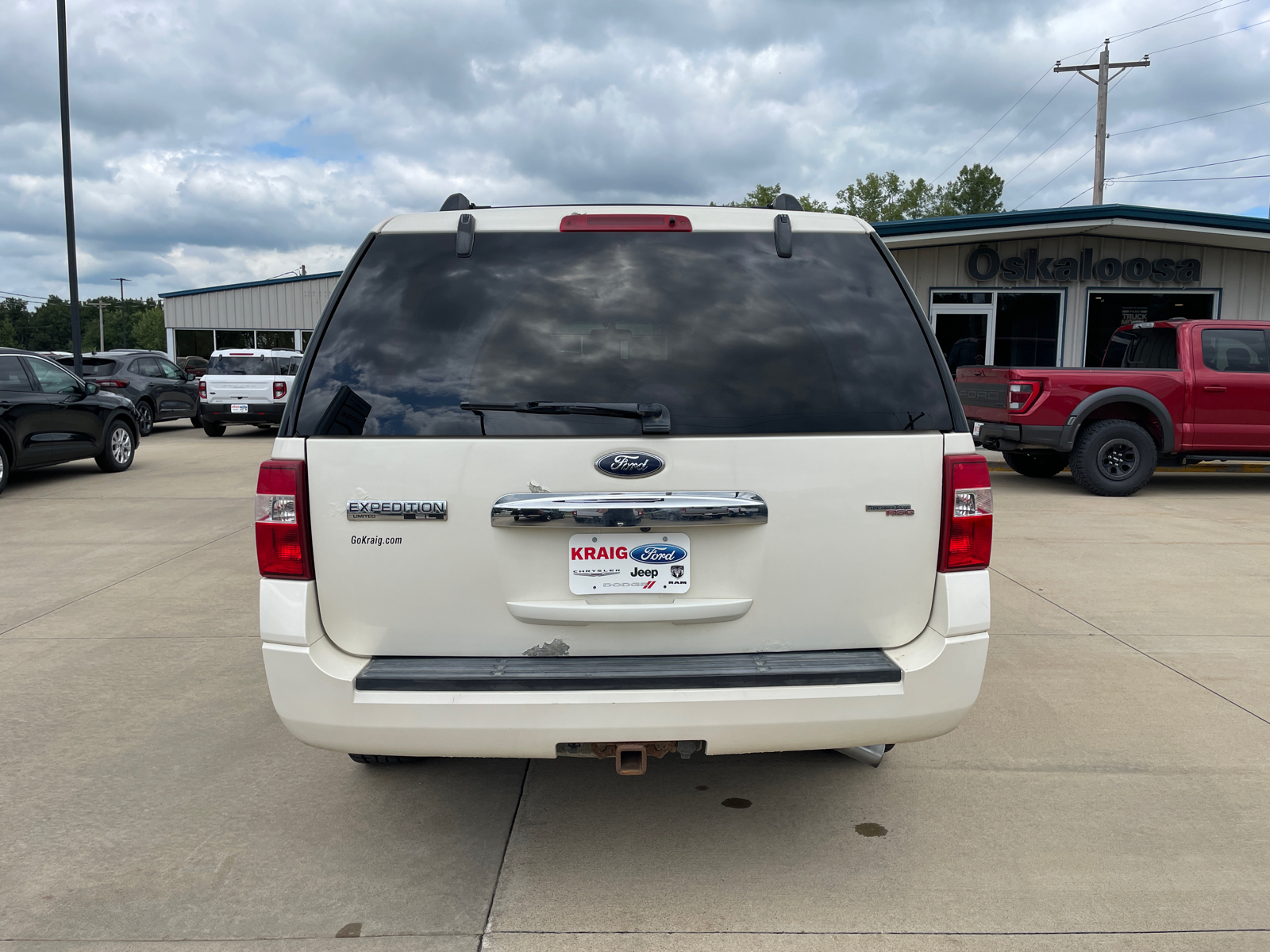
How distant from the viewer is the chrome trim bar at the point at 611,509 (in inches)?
99.4

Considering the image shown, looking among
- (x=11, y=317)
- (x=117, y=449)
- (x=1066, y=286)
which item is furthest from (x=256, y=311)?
(x=11, y=317)

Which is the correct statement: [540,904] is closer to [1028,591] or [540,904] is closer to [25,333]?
[1028,591]

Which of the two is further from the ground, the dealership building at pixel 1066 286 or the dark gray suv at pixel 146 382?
the dealership building at pixel 1066 286

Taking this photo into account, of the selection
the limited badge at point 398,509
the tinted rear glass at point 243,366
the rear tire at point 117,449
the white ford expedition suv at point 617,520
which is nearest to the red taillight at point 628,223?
the white ford expedition suv at point 617,520

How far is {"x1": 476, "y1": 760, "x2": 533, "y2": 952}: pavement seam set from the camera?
8.56ft

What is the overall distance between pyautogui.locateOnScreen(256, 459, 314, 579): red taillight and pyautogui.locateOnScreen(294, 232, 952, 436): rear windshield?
0.47ft

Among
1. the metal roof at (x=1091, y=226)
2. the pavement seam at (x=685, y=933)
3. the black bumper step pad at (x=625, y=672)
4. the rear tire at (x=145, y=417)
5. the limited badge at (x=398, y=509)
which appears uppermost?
the metal roof at (x=1091, y=226)

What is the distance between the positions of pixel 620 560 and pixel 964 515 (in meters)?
0.99

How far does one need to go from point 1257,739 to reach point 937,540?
2.29 metres

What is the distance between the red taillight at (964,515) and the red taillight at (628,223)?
1047 mm

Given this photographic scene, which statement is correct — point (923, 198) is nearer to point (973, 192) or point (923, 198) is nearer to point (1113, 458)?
point (973, 192)

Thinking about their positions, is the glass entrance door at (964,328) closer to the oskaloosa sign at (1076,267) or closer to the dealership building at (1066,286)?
the dealership building at (1066,286)

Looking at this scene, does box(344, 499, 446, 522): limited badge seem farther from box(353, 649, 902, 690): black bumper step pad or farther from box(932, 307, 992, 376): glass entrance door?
box(932, 307, 992, 376): glass entrance door

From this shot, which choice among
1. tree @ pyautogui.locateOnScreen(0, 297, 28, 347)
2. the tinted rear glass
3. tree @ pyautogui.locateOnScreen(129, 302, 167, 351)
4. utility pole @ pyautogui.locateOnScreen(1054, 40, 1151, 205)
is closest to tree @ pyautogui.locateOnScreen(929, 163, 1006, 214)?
utility pole @ pyautogui.locateOnScreen(1054, 40, 1151, 205)
